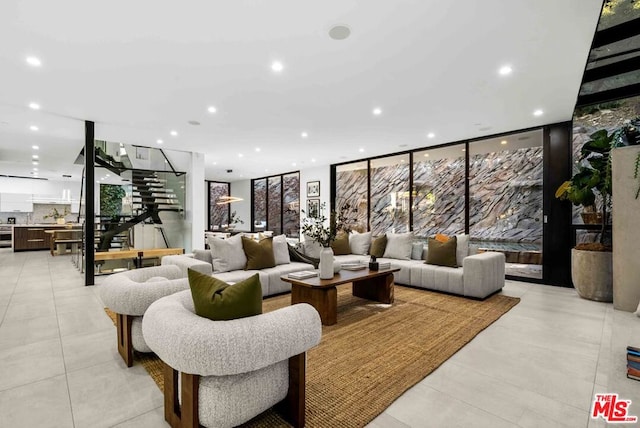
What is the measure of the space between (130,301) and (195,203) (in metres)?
5.57

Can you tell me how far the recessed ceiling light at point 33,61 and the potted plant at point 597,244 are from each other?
669 centimetres

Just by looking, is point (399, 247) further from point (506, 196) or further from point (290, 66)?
point (290, 66)

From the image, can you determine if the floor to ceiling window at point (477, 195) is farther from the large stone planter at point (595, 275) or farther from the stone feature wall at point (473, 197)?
the large stone planter at point (595, 275)

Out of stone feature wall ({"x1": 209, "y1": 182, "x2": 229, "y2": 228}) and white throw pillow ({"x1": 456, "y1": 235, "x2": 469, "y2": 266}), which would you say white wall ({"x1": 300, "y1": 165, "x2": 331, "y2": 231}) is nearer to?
white throw pillow ({"x1": 456, "y1": 235, "x2": 469, "y2": 266})

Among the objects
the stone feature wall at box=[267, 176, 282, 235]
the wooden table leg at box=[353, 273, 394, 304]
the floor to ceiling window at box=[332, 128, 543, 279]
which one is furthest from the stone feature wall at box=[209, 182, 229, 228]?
the wooden table leg at box=[353, 273, 394, 304]

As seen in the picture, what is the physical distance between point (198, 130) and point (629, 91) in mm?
6907

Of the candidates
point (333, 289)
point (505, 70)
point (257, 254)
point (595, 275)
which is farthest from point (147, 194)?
point (595, 275)

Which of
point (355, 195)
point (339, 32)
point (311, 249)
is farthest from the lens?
point (355, 195)

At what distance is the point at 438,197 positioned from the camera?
6.86m

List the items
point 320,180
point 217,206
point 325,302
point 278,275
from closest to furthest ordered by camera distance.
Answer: point 325,302
point 278,275
point 320,180
point 217,206

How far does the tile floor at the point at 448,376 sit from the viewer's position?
5.73 ft

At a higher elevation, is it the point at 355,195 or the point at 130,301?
the point at 355,195

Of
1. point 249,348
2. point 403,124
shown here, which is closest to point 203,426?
point 249,348

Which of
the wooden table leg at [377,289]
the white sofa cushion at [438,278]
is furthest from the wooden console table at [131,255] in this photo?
the white sofa cushion at [438,278]
